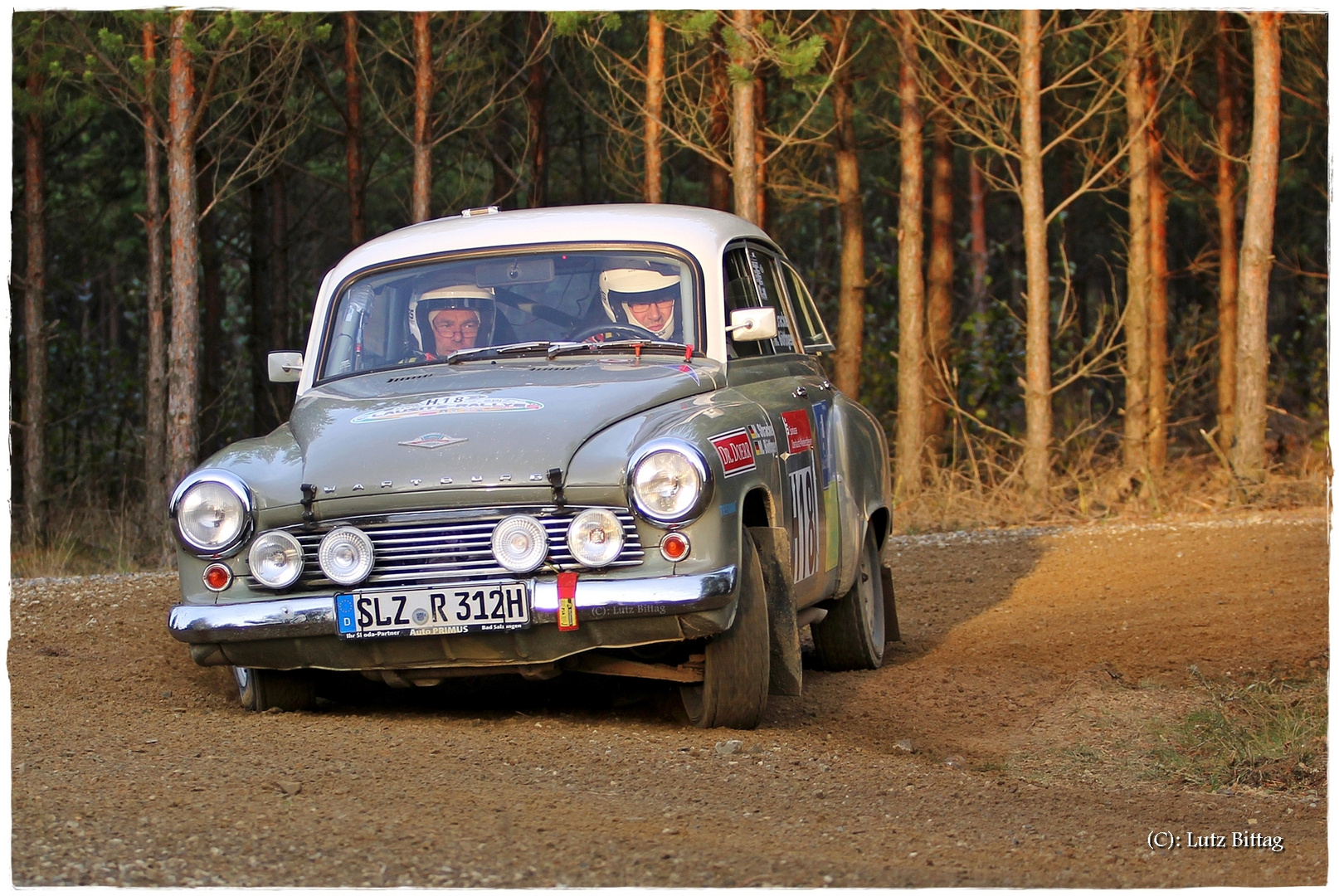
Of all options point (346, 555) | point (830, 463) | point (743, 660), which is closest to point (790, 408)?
point (830, 463)

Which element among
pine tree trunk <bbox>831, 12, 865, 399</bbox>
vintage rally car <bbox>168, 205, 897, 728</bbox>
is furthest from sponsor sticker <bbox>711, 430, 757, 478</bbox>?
pine tree trunk <bbox>831, 12, 865, 399</bbox>

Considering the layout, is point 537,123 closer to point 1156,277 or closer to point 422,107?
point 422,107

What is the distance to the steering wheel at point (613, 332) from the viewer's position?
5957 millimetres

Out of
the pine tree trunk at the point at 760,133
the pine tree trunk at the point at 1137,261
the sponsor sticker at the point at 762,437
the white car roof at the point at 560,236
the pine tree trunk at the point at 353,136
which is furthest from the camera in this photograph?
the pine tree trunk at the point at 353,136

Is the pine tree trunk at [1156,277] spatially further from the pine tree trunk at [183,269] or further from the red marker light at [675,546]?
the red marker light at [675,546]

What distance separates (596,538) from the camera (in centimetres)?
480

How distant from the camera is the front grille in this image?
4.82 meters

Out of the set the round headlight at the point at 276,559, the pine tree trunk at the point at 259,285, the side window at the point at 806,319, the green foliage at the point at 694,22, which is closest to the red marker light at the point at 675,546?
the round headlight at the point at 276,559

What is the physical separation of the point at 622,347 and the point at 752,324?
50 cm

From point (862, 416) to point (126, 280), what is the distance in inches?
1105

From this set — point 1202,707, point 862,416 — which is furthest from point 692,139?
point 1202,707

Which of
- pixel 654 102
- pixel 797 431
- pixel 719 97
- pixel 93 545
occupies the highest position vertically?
pixel 719 97

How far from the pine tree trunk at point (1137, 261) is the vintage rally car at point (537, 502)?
12.1 metres

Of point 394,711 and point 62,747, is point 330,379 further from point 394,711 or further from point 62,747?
point 62,747
